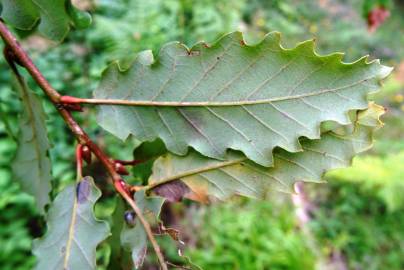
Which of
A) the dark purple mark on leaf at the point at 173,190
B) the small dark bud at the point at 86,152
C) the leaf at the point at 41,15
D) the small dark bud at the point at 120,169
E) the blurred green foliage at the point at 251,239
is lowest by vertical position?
the blurred green foliage at the point at 251,239

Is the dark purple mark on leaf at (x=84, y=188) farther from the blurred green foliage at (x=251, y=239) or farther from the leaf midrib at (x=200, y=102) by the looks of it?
the blurred green foliage at (x=251, y=239)

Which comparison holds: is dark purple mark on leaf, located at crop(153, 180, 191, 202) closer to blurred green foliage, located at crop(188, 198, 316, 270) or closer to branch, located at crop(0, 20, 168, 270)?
branch, located at crop(0, 20, 168, 270)

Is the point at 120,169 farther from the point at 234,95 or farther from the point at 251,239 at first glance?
the point at 251,239

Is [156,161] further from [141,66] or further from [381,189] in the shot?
[381,189]

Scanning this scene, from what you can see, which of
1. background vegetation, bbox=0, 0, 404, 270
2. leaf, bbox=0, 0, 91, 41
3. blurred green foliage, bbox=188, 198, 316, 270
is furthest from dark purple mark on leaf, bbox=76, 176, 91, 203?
blurred green foliage, bbox=188, 198, 316, 270

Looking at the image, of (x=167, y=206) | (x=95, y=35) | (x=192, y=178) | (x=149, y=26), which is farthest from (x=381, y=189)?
(x=192, y=178)

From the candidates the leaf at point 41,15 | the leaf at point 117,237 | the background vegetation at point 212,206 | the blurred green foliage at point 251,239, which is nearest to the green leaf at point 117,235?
the leaf at point 117,237
